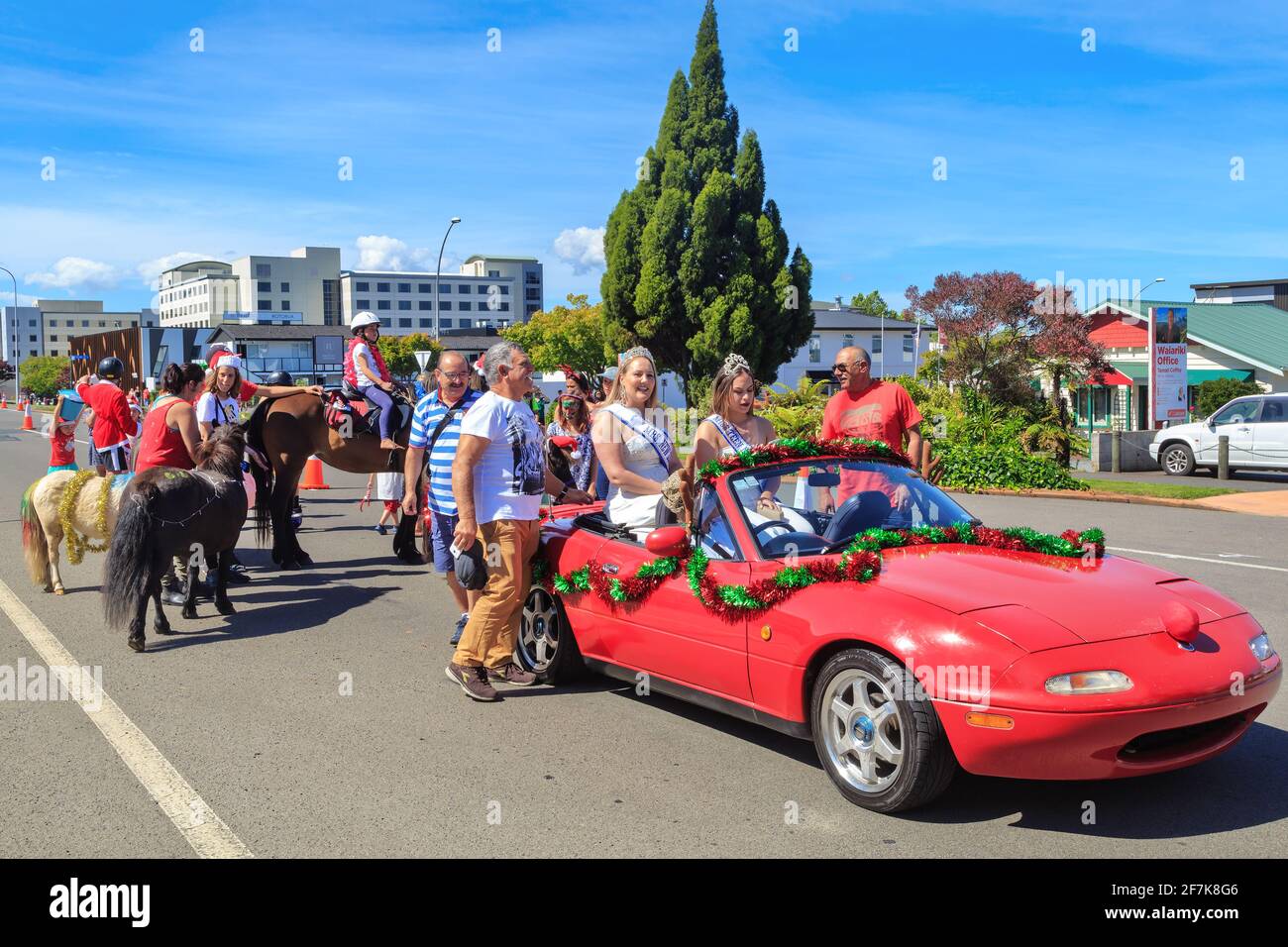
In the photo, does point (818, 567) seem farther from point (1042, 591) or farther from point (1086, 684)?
point (1086, 684)

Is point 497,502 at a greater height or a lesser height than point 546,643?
greater

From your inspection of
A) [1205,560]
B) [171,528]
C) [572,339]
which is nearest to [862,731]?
[171,528]

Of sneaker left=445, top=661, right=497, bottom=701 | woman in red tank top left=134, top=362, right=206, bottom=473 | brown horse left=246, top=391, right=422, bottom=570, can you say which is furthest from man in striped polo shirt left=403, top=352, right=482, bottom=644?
brown horse left=246, top=391, right=422, bottom=570

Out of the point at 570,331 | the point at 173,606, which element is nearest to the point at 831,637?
the point at 173,606

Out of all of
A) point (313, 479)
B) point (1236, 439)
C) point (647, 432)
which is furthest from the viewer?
point (1236, 439)

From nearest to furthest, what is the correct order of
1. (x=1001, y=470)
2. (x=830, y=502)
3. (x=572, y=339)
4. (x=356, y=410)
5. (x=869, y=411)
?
(x=830, y=502), (x=869, y=411), (x=356, y=410), (x=1001, y=470), (x=572, y=339)

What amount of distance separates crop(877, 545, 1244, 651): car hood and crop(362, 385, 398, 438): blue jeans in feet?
25.0

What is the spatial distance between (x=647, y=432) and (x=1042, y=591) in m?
2.88

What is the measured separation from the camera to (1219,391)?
35.3 m

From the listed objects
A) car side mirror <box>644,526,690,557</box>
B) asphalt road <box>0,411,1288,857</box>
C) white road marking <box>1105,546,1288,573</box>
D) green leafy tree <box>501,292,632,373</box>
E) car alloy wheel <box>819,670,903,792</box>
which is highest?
green leafy tree <box>501,292,632,373</box>

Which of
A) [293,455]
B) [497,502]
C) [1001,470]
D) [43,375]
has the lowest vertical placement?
[1001,470]

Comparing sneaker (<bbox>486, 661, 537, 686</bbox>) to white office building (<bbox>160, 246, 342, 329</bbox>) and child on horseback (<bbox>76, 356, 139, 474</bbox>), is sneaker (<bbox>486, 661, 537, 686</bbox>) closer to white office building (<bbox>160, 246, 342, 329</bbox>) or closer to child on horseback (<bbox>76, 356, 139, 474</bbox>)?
child on horseback (<bbox>76, 356, 139, 474</bbox>)

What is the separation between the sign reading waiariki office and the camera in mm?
25219
